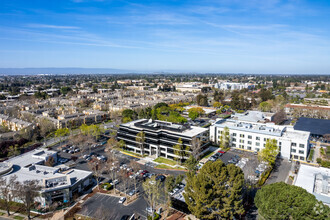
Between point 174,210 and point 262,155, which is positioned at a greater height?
point 262,155

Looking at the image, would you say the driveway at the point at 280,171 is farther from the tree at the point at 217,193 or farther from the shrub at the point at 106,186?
the shrub at the point at 106,186

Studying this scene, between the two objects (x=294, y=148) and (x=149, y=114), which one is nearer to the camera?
(x=294, y=148)

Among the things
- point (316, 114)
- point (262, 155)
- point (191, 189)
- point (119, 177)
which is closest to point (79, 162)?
point (119, 177)

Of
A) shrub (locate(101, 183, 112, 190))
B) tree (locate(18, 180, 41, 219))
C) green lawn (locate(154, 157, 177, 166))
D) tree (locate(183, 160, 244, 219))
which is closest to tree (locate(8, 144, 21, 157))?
tree (locate(18, 180, 41, 219))

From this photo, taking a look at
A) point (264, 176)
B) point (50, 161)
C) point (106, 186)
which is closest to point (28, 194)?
point (106, 186)

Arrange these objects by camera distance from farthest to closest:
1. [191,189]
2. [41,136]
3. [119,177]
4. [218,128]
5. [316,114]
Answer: [316,114]
[41,136]
[218,128]
[119,177]
[191,189]

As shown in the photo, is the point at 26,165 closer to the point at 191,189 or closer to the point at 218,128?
the point at 191,189

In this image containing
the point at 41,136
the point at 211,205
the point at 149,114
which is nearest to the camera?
the point at 211,205
